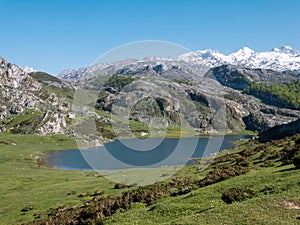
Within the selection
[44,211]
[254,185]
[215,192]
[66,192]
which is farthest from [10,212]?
[254,185]

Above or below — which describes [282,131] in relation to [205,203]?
above

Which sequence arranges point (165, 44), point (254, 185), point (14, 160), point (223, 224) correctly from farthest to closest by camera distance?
1. point (14, 160)
2. point (165, 44)
3. point (254, 185)
4. point (223, 224)

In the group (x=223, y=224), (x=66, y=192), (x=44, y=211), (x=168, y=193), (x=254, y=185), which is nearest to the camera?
(x=223, y=224)

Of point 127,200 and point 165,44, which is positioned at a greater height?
point 165,44

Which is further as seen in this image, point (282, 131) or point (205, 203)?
point (282, 131)

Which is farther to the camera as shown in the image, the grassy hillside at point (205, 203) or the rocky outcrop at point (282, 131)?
the rocky outcrop at point (282, 131)

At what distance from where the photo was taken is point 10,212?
156ft

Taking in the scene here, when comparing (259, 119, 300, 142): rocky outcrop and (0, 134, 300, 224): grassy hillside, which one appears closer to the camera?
(0, 134, 300, 224): grassy hillside

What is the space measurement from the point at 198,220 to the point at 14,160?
147 meters

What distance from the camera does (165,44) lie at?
1486 inches

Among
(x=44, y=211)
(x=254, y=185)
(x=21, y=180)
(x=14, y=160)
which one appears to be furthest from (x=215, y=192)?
(x=14, y=160)

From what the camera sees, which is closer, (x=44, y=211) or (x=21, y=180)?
(x=44, y=211)

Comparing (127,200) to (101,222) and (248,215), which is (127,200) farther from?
(248,215)

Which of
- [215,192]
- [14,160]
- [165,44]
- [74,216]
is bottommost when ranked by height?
[14,160]
